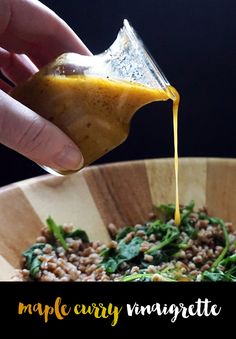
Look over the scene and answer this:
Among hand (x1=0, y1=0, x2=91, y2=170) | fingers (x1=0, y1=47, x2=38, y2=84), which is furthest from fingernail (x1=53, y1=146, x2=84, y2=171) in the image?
fingers (x1=0, y1=47, x2=38, y2=84)

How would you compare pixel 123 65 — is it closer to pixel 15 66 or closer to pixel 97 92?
pixel 97 92

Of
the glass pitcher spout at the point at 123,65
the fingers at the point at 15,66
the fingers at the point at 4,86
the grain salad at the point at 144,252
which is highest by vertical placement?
the glass pitcher spout at the point at 123,65

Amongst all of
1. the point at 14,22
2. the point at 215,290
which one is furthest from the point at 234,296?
the point at 14,22

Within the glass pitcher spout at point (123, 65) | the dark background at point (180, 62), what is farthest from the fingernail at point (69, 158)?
the dark background at point (180, 62)

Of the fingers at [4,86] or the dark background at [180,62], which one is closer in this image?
the fingers at [4,86]

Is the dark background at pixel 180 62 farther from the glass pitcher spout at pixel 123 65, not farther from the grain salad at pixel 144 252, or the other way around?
the glass pitcher spout at pixel 123 65

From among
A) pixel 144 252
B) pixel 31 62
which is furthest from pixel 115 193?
pixel 31 62

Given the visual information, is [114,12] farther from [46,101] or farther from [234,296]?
[234,296]

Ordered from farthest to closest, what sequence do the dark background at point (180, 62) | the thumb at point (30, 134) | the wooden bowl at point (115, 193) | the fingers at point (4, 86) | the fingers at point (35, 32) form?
the dark background at point (180, 62) < the wooden bowl at point (115, 193) < the fingers at point (4, 86) < the fingers at point (35, 32) < the thumb at point (30, 134)

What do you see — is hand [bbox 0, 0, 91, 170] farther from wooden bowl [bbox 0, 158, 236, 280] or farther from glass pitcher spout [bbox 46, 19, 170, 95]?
wooden bowl [bbox 0, 158, 236, 280]

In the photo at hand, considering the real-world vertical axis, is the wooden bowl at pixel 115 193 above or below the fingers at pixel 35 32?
below

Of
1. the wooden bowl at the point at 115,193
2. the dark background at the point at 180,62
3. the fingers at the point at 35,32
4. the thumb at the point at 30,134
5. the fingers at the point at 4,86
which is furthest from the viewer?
the dark background at the point at 180,62
